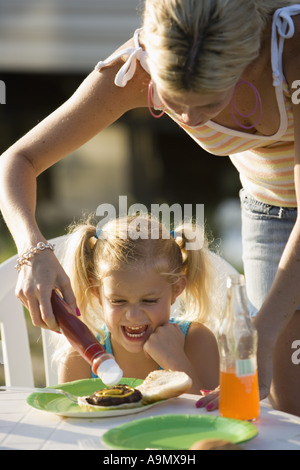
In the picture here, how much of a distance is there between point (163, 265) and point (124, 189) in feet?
18.7

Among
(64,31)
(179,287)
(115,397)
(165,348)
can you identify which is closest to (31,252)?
(115,397)

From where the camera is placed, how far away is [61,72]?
24.9 ft

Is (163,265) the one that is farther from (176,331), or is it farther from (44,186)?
(44,186)

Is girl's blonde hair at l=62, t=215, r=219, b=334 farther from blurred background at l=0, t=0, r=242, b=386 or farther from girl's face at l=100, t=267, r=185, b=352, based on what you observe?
blurred background at l=0, t=0, r=242, b=386

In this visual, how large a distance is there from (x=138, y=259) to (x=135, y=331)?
248mm

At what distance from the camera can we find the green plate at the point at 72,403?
5.71 feet

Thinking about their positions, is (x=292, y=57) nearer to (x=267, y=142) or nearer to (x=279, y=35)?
(x=279, y=35)

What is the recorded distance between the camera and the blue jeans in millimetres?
2594

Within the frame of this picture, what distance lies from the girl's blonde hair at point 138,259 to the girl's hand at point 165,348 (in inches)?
8.1

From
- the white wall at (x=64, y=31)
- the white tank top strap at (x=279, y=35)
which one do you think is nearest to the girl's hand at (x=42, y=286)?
the white tank top strap at (x=279, y=35)

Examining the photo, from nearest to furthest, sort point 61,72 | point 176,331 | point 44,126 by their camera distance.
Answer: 1. point 44,126
2. point 176,331
3. point 61,72

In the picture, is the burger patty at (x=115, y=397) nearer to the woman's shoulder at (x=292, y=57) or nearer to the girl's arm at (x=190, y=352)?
the girl's arm at (x=190, y=352)
